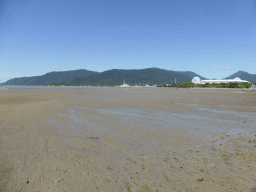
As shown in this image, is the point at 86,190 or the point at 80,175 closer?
the point at 86,190

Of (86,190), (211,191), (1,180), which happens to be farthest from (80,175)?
(211,191)

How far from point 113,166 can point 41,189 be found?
6.67 feet

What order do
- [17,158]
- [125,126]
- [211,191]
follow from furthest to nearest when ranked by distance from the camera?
1. [125,126]
2. [17,158]
3. [211,191]

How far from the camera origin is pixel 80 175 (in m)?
4.63

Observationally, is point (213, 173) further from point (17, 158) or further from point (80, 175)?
point (17, 158)

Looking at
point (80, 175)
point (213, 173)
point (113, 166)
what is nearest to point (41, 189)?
point (80, 175)

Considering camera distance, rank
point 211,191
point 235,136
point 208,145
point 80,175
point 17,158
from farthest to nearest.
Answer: point 235,136 < point 208,145 < point 17,158 < point 80,175 < point 211,191

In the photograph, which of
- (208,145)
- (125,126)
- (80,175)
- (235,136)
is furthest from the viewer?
(125,126)

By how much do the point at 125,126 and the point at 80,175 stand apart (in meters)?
5.82

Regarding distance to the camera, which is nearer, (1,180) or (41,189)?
(41,189)

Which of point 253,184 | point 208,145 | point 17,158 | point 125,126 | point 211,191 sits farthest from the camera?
point 125,126

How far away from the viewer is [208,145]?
23.1 feet

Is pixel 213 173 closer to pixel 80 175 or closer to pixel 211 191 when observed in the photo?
pixel 211 191

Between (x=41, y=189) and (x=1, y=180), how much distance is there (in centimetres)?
127
